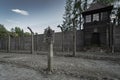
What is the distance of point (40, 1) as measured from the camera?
12500 millimetres

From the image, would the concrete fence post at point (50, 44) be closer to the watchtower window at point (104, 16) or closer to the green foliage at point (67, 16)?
the watchtower window at point (104, 16)

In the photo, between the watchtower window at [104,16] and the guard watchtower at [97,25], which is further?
the watchtower window at [104,16]

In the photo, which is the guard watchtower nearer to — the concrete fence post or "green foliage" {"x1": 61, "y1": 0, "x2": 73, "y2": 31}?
the concrete fence post

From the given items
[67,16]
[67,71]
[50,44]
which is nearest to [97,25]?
[50,44]

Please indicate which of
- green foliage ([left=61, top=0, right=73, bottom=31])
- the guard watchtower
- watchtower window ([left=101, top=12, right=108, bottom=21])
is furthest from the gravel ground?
green foliage ([left=61, top=0, right=73, bottom=31])

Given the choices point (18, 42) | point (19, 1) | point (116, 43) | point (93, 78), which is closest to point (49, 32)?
point (93, 78)

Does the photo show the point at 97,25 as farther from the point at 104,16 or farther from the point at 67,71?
the point at 67,71

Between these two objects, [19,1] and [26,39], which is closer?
[19,1]

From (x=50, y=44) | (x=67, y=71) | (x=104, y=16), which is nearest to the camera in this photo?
(x=67, y=71)

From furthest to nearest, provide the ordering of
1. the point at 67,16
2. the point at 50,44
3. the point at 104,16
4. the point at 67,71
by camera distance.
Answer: the point at 67,16, the point at 104,16, the point at 50,44, the point at 67,71

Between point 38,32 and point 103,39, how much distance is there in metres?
7.28

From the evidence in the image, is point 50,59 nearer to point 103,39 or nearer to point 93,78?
point 93,78

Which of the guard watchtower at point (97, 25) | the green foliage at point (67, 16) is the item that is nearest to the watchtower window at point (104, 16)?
the guard watchtower at point (97, 25)

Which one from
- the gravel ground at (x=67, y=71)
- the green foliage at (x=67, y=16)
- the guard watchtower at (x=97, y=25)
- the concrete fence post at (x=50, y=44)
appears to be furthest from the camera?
the green foliage at (x=67, y=16)
